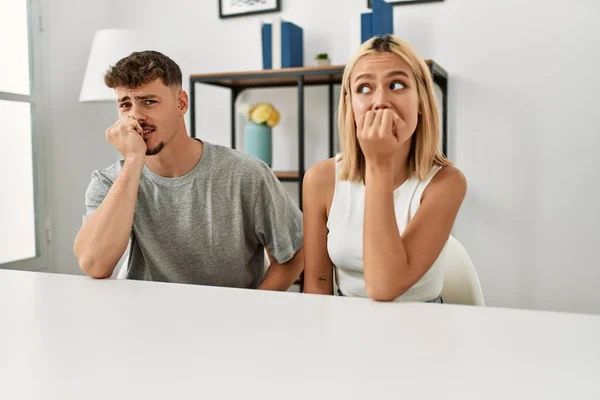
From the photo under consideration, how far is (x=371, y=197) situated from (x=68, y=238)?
2.65 metres

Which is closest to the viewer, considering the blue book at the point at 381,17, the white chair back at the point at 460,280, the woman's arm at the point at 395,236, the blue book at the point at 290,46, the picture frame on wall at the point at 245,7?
the woman's arm at the point at 395,236

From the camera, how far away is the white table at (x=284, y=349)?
25.3 inches

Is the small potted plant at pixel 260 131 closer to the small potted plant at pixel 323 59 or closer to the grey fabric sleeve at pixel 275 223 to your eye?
the small potted plant at pixel 323 59

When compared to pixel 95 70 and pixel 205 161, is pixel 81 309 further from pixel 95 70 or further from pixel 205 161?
pixel 95 70

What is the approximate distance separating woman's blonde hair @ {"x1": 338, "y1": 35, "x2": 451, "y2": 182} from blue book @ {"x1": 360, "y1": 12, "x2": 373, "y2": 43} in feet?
4.41

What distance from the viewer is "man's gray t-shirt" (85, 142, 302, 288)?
5.18 feet

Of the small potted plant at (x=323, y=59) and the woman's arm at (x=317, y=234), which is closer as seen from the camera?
the woman's arm at (x=317, y=234)

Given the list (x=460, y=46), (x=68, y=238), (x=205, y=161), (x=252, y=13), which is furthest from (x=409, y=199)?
(x=68, y=238)

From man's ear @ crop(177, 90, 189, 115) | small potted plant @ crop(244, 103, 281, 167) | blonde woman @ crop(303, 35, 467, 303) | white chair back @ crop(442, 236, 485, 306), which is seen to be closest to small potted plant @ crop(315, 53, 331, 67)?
small potted plant @ crop(244, 103, 281, 167)

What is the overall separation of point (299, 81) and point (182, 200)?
1.32 metres

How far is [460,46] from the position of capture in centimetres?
279

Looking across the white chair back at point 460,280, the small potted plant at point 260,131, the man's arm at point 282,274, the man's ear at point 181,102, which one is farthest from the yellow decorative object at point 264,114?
the white chair back at point 460,280

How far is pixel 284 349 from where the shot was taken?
30.0 inches

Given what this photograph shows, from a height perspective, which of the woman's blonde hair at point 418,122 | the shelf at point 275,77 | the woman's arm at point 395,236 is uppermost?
the shelf at point 275,77
